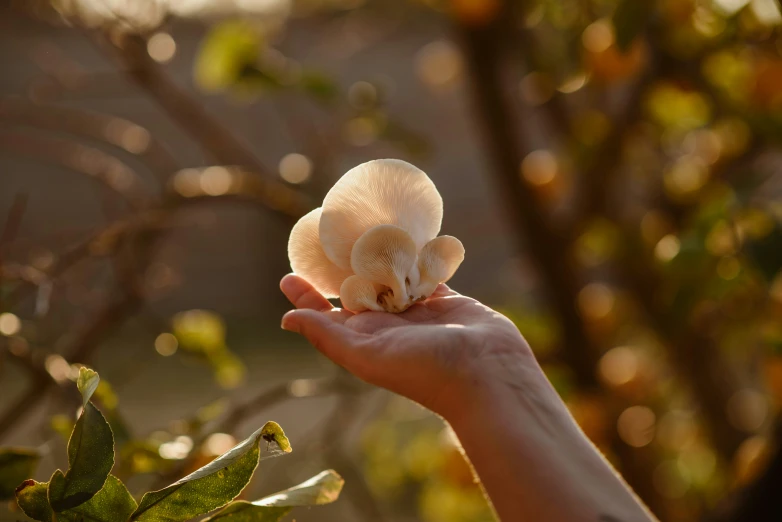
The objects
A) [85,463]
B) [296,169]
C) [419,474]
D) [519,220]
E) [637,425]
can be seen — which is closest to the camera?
[85,463]

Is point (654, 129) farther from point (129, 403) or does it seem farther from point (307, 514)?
point (129, 403)

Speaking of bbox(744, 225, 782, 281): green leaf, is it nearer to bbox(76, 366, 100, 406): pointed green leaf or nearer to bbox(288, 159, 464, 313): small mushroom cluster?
bbox(288, 159, 464, 313): small mushroom cluster

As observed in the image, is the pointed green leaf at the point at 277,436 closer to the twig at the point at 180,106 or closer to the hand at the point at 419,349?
the hand at the point at 419,349

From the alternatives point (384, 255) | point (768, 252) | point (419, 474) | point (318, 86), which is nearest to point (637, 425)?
point (419, 474)

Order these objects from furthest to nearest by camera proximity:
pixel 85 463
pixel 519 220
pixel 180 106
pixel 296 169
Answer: pixel 519 220
pixel 296 169
pixel 180 106
pixel 85 463

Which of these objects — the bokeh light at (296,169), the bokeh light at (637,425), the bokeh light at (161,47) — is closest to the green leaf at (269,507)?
the bokeh light at (296,169)

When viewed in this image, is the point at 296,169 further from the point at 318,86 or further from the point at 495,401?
the point at 495,401

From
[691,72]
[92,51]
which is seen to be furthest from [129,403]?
→ [691,72]
